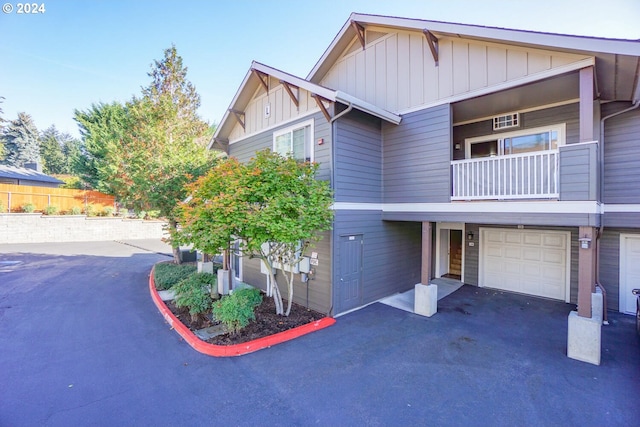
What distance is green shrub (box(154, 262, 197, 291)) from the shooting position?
921 cm

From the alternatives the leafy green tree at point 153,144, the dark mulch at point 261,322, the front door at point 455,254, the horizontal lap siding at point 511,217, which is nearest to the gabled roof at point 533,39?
the horizontal lap siding at point 511,217

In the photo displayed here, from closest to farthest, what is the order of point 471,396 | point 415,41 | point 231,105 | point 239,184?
point 471,396 → point 239,184 → point 415,41 → point 231,105

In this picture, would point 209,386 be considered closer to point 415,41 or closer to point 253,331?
point 253,331

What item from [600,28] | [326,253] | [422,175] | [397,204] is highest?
[600,28]

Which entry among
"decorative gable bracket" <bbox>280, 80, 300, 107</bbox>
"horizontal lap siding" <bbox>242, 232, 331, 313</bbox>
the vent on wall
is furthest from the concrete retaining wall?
the vent on wall

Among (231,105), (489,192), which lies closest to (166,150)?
(231,105)

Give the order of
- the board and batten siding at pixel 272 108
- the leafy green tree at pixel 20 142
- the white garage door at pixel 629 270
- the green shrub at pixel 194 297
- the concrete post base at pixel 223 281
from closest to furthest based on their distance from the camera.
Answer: the green shrub at pixel 194 297
the white garage door at pixel 629 270
the board and batten siding at pixel 272 108
the concrete post base at pixel 223 281
the leafy green tree at pixel 20 142

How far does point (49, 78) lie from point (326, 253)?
16388 mm

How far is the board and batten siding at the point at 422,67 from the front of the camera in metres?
5.78

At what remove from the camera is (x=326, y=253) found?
6.97 m

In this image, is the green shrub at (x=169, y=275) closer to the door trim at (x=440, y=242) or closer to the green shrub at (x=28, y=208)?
the door trim at (x=440, y=242)

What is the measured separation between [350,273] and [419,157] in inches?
141

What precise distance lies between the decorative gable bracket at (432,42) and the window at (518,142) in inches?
126

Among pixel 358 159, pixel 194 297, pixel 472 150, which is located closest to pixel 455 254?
pixel 472 150
